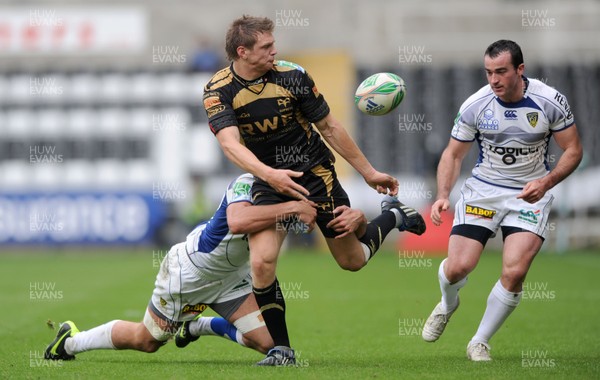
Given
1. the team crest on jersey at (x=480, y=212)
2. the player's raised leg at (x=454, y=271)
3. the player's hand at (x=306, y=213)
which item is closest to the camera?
the player's hand at (x=306, y=213)

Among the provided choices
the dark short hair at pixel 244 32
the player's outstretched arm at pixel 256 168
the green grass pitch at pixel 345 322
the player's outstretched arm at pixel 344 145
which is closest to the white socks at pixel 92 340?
the green grass pitch at pixel 345 322

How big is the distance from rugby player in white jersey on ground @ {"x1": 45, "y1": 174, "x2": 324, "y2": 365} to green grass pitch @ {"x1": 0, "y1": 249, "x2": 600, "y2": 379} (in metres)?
0.21

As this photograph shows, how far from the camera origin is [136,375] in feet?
23.6

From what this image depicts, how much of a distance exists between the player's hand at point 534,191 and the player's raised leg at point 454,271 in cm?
55

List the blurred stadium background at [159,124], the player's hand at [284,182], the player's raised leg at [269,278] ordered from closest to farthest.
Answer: the player's hand at [284,182] → the player's raised leg at [269,278] → the blurred stadium background at [159,124]

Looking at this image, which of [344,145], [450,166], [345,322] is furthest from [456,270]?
[345,322]

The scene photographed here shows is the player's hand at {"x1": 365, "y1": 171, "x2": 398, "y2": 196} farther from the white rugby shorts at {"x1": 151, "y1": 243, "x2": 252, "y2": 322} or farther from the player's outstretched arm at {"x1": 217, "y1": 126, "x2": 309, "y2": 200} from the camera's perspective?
the white rugby shorts at {"x1": 151, "y1": 243, "x2": 252, "y2": 322}

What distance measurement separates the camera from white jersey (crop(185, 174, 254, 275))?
755cm

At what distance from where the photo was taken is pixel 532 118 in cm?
790

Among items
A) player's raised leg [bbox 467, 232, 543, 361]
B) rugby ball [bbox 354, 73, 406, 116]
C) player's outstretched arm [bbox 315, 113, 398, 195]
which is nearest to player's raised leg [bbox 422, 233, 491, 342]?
player's raised leg [bbox 467, 232, 543, 361]

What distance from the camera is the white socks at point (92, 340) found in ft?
25.8

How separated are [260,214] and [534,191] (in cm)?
198

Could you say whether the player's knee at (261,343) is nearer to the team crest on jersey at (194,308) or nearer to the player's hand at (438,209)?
the team crest on jersey at (194,308)

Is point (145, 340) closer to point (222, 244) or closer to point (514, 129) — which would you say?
point (222, 244)
